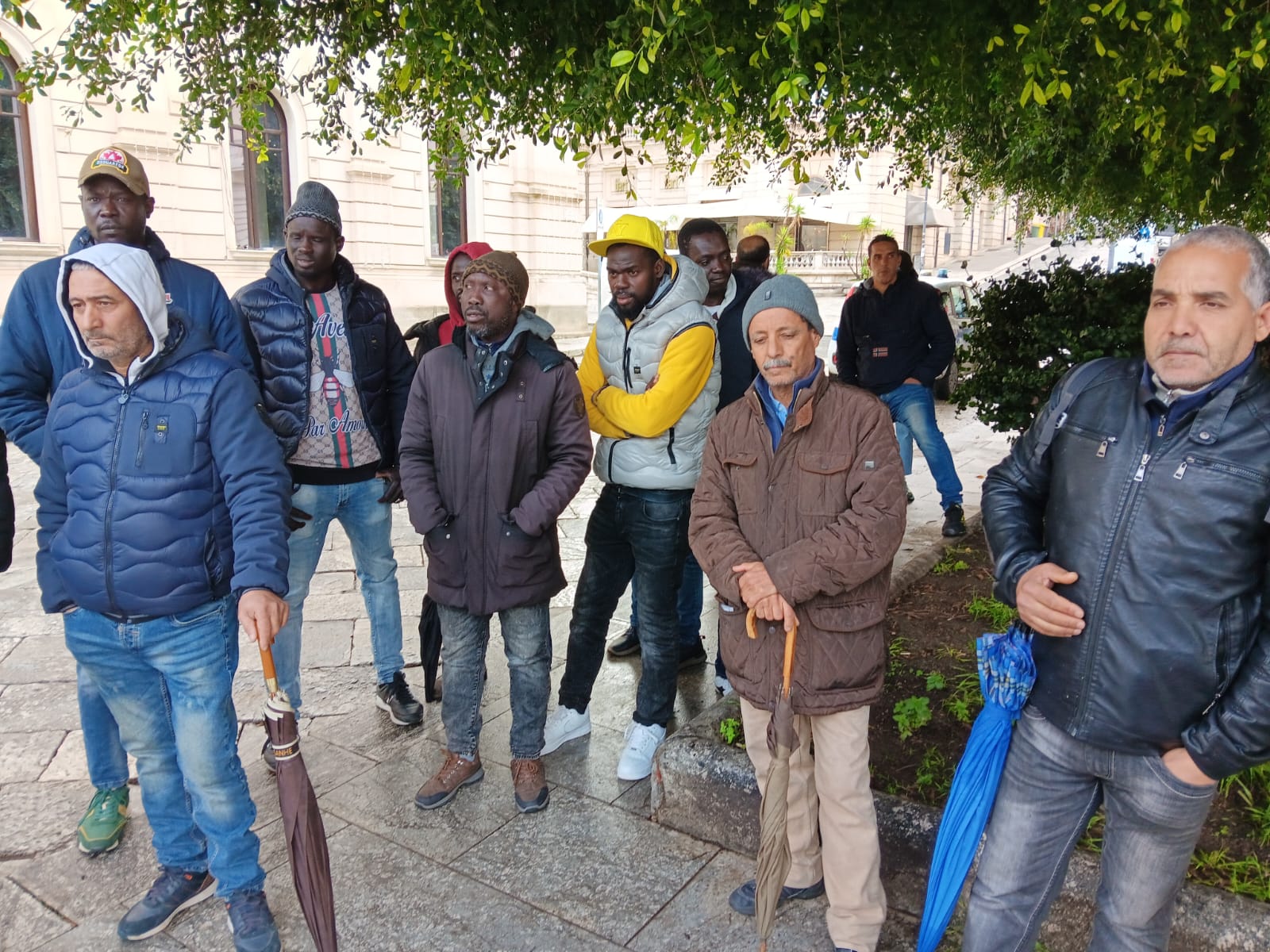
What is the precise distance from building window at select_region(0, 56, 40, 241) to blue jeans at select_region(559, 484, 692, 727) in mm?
13741

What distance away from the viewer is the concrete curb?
238 cm

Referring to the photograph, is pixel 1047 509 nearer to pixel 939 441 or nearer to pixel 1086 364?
pixel 1086 364

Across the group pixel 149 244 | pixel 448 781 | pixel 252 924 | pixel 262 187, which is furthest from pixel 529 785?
pixel 262 187

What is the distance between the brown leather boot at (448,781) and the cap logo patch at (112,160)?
97.6 inches

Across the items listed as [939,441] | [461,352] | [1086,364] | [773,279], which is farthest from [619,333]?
[939,441]

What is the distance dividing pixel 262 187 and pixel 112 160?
46.3ft

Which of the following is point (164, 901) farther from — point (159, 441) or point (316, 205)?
point (316, 205)

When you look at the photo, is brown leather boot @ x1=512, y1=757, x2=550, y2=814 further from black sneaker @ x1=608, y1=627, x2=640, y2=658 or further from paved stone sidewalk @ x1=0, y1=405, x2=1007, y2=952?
black sneaker @ x1=608, y1=627, x2=640, y2=658

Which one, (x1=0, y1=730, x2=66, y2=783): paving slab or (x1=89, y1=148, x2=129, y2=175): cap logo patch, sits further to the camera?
(x1=0, y1=730, x2=66, y2=783): paving slab

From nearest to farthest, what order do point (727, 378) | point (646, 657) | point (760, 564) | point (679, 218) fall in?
point (760, 564)
point (646, 657)
point (727, 378)
point (679, 218)

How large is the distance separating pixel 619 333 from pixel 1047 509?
5.93ft

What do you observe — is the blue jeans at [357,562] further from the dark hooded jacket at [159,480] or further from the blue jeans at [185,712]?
the dark hooded jacket at [159,480]

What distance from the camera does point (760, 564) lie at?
2561 mm

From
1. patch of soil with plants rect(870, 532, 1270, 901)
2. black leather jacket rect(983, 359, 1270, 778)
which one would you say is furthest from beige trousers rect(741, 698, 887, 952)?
black leather jacket rect(983, 359, 1270, 778)
